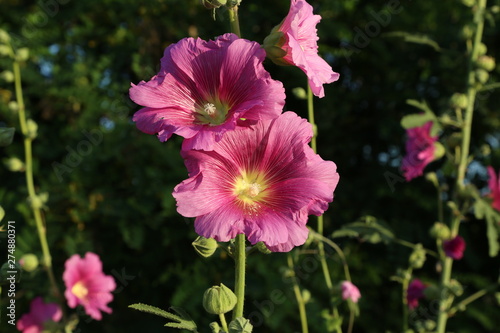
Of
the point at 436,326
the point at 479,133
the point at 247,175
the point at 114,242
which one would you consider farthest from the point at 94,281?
the point at 479,133

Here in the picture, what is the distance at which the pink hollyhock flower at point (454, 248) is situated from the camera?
5.60 feet

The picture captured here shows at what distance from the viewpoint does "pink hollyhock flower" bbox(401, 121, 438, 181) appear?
1928 mm

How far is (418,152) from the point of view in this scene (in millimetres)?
1960

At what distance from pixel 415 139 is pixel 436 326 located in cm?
67

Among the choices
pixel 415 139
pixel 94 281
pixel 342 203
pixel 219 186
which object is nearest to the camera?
pixel 219 186

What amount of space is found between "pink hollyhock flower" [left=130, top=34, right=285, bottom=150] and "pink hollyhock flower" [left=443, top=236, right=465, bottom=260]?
1150 millimetres

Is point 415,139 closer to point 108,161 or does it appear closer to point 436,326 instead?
point 436,326

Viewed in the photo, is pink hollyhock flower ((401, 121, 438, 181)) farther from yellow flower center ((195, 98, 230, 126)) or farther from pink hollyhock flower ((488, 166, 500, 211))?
yellow flower center ((195, 98, 230, 126))

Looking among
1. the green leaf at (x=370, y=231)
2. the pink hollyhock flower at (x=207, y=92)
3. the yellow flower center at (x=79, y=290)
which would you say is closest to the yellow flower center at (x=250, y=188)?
the pink hollyhock flower at (x=207, y=92)

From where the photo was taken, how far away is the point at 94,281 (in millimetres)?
2188

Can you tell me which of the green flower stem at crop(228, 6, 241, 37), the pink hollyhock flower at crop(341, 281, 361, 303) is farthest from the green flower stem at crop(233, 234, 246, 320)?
the pink hollyhock flower at crop(341, 281, 361, 303)

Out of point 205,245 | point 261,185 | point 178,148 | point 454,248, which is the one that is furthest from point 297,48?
point 178,148

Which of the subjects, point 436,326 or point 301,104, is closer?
point 436,326

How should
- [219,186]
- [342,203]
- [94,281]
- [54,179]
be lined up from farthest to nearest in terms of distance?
[342,203], [54,179], [94,281], [219,186]
